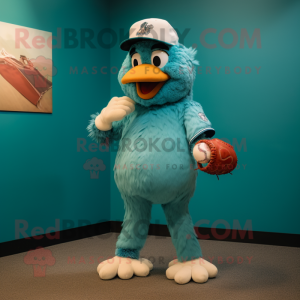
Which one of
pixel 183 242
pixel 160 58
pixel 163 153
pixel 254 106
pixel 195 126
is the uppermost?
pixel 160 58

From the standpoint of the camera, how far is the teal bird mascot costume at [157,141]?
214cm

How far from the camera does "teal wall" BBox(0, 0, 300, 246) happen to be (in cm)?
294

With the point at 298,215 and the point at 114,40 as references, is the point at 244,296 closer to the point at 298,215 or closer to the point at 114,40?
the point at 298,215

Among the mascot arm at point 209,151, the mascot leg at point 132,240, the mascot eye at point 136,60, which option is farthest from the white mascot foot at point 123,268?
the mascot eye at point 136,60

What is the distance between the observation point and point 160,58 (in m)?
2.20

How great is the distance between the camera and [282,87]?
10.1ft

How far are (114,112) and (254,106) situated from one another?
4.60 ft

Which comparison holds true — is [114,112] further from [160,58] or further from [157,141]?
[160,58]

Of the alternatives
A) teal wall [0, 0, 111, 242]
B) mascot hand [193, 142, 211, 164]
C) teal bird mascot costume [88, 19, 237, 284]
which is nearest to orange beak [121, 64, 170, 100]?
teal bird mascot costume [88, 19, 237, 284]

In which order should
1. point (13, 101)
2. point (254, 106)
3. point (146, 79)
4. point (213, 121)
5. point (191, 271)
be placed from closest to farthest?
point (146, 79) → point (191, 271) → point (13, 101) → point (254, 106) → point (213, 121)

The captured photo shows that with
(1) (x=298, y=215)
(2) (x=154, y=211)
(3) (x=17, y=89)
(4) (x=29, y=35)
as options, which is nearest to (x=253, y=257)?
(1) (x=298, y=215)

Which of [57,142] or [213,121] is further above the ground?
[213,121]

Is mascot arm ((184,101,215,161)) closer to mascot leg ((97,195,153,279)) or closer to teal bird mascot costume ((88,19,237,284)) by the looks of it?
teal bird mascot costume ((88,19,237,284))

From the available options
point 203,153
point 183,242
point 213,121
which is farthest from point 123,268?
point 213,121
